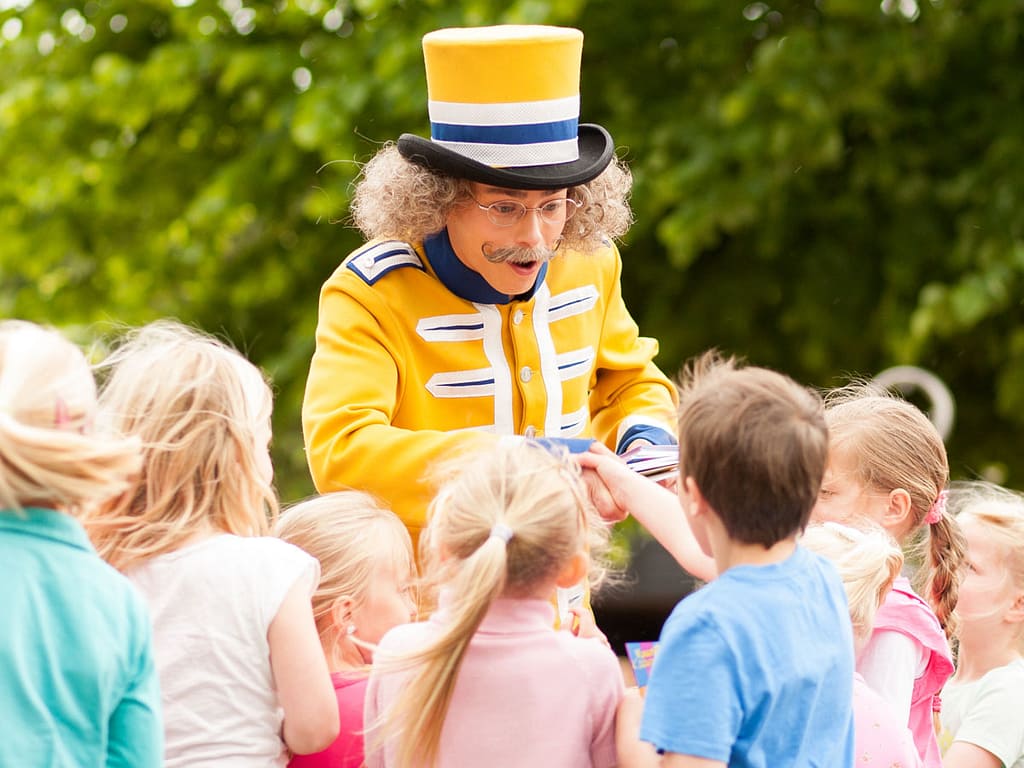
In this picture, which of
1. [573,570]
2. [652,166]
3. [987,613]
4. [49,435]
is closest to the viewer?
[49,435]

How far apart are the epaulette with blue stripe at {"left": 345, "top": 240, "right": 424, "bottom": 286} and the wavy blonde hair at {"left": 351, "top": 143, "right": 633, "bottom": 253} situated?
0.04m

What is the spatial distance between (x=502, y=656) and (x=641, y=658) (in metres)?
0.37

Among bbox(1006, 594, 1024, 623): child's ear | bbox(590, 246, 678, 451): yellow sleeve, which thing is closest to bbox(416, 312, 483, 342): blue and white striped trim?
bbox(590, 246, 678, 451): yellow sleeve

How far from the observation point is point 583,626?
2740 mm

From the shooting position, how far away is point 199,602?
91.3 inches

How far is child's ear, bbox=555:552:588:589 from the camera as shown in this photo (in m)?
2.29

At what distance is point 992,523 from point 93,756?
2.09 m

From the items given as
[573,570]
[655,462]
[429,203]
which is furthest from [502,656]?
[429,203]

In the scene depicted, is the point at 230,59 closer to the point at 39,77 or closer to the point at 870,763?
the point at 39,77

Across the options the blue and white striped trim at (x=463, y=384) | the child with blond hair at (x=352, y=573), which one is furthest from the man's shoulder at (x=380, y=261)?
the child with blond hair at (x=352, y=573)

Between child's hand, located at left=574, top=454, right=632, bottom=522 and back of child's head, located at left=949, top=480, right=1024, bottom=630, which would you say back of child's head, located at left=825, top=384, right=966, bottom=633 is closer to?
back of child's head, located at left=949, top=480, right=1024, bottom=630

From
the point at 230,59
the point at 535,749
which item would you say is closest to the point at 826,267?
the point at 230,59

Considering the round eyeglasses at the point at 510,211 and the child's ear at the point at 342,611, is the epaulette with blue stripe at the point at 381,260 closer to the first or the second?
the round eyeglasses at the point at 510,211

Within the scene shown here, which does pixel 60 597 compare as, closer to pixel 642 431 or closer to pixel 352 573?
pixel 352 573
